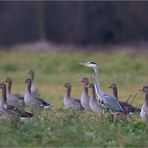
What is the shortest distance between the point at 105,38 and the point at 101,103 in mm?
32647

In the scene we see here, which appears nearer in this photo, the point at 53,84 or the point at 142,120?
the point at 142,120

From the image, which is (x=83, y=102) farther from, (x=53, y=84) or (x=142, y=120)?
(x=53, y=84)

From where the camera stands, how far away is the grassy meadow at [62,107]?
1251 centimetres

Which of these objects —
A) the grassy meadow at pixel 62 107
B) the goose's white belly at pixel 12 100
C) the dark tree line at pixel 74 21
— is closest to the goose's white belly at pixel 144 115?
the grassy meadow at pixel 62 107

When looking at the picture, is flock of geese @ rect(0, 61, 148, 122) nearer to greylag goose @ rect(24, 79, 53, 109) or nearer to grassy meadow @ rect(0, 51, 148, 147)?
greylag goose @ rect(24, 79, 53, 109)

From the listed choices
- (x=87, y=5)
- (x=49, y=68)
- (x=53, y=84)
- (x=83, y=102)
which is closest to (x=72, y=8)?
(x=87, y=5)

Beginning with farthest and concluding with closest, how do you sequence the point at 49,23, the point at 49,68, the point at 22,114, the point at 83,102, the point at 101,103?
the point at 49,23 < the point at 49,68 < the point at 83,102 < the point at 101,103 < the point at 22,114

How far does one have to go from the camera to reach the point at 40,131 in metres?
12.9

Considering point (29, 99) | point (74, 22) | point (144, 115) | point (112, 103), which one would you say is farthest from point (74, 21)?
point (144, 115)

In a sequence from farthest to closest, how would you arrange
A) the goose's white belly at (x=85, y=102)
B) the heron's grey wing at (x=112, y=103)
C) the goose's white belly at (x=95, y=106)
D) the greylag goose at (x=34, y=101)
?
the greylag goose at (x=34, y=101)
the goose's white belly at (x=85, y=102)
the goose's white belly at (x=95, y=106)
the heron's grey wing at (x=112, y=103)

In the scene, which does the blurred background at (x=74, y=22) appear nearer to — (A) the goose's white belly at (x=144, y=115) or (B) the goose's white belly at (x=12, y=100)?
(B) the goose's white belly at (x=12, y=100)

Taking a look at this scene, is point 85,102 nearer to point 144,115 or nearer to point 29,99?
point 29,99

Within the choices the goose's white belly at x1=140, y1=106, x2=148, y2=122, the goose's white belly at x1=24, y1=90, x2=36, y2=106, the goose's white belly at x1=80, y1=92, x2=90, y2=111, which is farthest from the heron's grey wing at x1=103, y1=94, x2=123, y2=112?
the goose's white belly at x1=24, y1=90, x2=36, y2=106

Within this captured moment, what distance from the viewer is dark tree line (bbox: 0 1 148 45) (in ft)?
156
